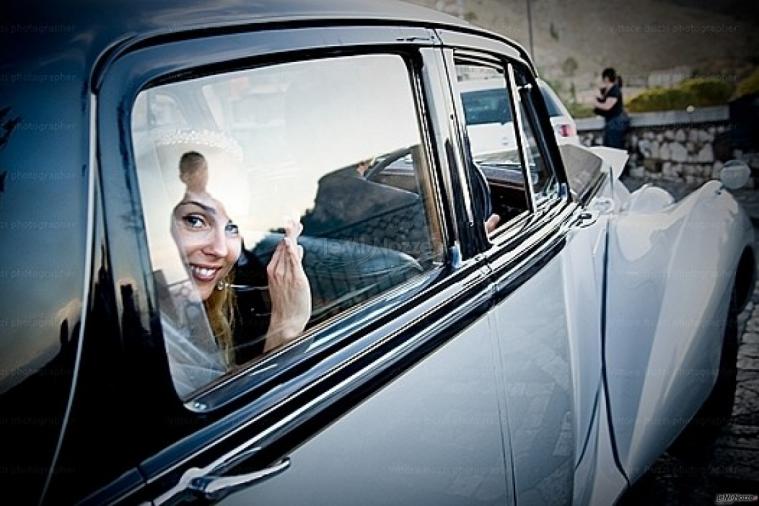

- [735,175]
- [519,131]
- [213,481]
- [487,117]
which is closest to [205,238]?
[213,481]

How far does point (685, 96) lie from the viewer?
8.98 metres

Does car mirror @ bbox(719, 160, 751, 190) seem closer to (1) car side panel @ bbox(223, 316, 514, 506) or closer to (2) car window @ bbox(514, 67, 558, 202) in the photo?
(2) car window @ bbox(514, 67, 558, 202)

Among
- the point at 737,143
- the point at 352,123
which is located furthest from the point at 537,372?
the point at 737,143

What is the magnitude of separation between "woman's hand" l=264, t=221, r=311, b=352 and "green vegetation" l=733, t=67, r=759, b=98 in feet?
22.6

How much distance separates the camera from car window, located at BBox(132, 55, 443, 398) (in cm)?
94

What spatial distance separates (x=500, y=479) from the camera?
1291 millimetres

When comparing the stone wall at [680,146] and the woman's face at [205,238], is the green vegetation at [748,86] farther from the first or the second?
the woman's face at [205,238]

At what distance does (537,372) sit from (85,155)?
3.52 ft

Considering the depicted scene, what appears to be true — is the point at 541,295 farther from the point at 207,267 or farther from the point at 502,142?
the point at 207,267

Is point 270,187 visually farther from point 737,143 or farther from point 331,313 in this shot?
point 737,143

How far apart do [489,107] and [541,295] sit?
0.96m

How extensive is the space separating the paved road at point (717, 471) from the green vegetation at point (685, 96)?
652 cm

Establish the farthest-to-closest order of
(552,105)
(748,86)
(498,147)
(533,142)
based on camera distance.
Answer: (748,86) → (552,105) → (533,142) → (498,147)

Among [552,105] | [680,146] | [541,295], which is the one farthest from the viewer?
[680,146]
